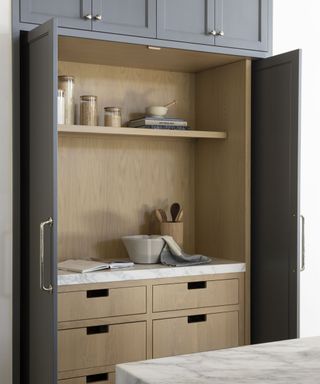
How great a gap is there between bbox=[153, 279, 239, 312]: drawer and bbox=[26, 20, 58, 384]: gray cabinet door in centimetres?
67

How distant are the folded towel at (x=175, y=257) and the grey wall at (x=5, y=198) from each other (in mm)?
860

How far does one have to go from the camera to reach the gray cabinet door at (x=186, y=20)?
128 inches

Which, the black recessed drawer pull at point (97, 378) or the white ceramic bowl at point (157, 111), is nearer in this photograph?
the black recessed drawer pull at point (97, 378)

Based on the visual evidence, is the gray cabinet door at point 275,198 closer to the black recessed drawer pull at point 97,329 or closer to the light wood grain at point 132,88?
the light wood grain at point 132,88

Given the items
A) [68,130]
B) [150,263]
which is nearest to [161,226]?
[150,263]

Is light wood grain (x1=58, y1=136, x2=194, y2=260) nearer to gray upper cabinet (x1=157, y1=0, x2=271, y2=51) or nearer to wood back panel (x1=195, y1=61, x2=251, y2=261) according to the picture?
wood back panel (x1=195, y1=61, x2=251, y2=261)

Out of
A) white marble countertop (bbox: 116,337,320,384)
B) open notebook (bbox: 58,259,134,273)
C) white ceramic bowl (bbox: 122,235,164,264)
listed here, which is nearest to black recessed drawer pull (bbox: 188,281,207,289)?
white ceramic bowl (bbox: 122,235,164,264)

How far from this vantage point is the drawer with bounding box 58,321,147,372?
3080mm

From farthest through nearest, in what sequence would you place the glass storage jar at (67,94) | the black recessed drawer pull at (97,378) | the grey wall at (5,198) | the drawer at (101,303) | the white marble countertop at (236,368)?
the glass storage jar at (67,94) → the black recessed drawer pull at (97,378) → the drawer at (101,303) → the grey wall at (5,198) → the white marble countertop at (236,368)

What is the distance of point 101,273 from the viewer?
3.13 metres

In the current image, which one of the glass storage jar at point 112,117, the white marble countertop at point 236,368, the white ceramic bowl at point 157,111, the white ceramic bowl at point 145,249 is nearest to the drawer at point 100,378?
the white ceramic bowl at point 145,249

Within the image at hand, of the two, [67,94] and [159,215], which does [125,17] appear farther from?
[159,215]

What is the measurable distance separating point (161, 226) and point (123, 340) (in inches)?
29.1

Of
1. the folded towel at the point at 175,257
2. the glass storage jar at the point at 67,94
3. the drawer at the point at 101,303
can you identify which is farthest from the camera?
the folded towel at the point at 175,257
